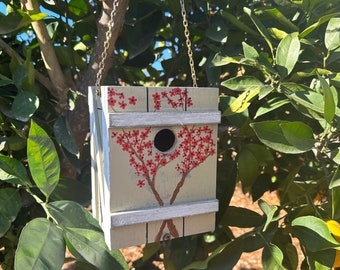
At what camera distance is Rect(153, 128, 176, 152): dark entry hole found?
77 centimetres

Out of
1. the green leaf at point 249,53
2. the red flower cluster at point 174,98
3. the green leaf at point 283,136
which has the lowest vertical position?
the green leaf at point 283,136

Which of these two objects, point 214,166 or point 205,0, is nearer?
point 214,166

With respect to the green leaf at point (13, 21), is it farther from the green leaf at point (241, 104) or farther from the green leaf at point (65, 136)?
the green leaf at point (241, 104)

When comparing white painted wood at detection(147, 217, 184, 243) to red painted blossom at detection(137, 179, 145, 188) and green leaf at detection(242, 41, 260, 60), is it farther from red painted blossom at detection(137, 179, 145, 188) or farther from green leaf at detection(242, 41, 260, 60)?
green leaf at detection(242, 41, 260, 60)

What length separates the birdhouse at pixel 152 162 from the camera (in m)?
0.67

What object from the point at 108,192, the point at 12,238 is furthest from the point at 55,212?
the point at 12,238

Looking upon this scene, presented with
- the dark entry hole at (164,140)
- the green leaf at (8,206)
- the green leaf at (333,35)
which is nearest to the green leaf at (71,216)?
the green leaf at (8,206)

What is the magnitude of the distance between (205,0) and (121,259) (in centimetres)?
55

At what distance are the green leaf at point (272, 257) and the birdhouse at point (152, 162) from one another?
105 millimetres

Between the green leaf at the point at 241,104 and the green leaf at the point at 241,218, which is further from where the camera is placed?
the green leaf at the point at 241,218

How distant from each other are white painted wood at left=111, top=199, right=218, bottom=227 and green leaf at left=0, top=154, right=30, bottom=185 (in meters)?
0.14

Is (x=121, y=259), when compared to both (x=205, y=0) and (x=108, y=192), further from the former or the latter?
(x=205, y=0)

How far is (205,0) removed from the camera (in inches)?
36.4

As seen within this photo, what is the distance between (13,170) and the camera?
64 centimetres
